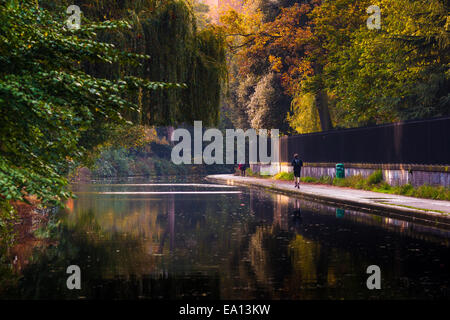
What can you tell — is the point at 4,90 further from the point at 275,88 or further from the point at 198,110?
the point at 275,88

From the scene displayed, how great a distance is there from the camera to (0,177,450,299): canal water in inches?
390

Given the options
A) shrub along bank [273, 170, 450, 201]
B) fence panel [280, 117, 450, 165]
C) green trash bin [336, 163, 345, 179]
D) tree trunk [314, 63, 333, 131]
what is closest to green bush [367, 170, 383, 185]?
shrub along bank [273, 170, 450, 201]

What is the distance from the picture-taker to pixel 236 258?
13.3m

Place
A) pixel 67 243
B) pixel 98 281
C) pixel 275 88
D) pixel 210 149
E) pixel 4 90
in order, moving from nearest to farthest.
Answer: pixel 4 90 → pixel 98 281 → pixel 67 243 → pixel 275 88 → pixel 210 149

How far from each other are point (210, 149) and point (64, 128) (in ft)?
269

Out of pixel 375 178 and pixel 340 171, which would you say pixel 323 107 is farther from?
pixel 375 178

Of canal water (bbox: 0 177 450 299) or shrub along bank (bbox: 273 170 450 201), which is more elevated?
shrub along bank (bbox: 273 170 450 201)

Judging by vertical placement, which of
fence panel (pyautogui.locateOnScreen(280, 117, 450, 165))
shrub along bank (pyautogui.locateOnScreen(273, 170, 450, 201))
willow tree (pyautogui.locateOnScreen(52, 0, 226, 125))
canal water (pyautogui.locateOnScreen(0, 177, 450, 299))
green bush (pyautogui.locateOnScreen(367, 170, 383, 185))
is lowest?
canal water (pyautogui.locateOnScreen(0, 177, 450, 299))

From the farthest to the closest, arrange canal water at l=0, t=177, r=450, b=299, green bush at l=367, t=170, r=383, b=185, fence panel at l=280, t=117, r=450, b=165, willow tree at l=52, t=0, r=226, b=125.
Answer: green bush at l=367, t=170, r=383, b=185, fence panel at l=280, t=117, r=450, b=165, willow tree at l=52, t=0, r=226, b=125, canal water at l=0, t=177, r=450, b=299

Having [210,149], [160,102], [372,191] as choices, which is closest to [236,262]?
[160,102]

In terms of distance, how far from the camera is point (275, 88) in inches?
2270

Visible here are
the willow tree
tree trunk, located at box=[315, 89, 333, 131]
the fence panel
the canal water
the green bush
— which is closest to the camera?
the canal water

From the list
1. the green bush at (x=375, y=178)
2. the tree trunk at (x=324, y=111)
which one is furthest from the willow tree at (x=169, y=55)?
the tree trunk at (x=324, y=111)

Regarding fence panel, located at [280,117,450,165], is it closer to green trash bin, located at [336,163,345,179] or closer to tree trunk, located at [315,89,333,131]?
green trash bin, located at [336,163,345,179]
